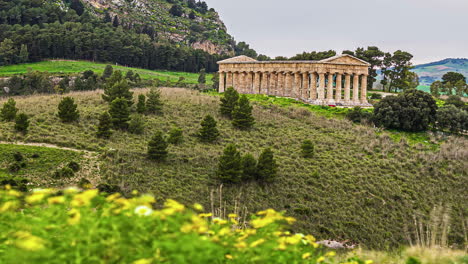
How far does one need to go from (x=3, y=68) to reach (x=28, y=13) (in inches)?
1040

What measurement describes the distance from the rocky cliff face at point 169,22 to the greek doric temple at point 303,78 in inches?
2445

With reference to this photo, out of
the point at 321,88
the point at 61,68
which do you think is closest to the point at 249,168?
the point at 321,88

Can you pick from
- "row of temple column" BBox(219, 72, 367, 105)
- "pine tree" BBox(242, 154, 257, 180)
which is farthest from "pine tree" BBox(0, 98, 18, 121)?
"row of temple column" BBox(219, 72, 367, 105)

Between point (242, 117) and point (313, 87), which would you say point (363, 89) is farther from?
point (242, 117)

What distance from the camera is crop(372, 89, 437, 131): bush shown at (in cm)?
4538

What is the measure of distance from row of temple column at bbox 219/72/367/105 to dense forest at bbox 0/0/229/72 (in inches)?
1353

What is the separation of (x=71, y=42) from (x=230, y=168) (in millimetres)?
69015

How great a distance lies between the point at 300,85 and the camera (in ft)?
Answer: 192

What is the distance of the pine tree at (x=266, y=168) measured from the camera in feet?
94.8

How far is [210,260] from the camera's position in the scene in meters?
5.38

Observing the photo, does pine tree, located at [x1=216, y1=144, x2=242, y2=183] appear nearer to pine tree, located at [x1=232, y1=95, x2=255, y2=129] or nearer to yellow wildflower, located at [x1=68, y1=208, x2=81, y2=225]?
pine tree, located at [x1=232, y1=95, x2=255, y2=129]

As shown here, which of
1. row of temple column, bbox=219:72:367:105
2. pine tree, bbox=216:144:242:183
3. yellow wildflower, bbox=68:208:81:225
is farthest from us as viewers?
row of temple column, bbox=219:72:367:105

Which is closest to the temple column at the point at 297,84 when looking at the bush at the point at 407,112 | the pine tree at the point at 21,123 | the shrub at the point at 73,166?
the bush at the point at 407,112

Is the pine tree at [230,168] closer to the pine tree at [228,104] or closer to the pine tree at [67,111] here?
the pine tree at [67,111]
